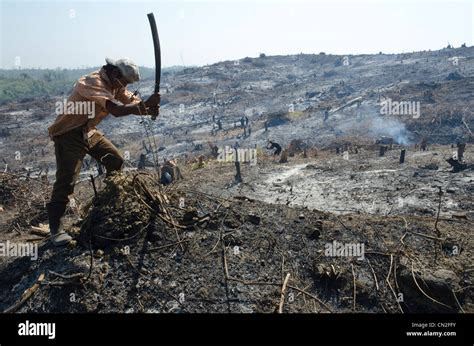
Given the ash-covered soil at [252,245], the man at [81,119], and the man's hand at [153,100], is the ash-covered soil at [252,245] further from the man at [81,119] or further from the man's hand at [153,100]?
the man's hand at [153,100]

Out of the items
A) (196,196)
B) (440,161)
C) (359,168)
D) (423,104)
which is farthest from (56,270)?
(423,104)

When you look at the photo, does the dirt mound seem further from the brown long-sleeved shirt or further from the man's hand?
the man's hand

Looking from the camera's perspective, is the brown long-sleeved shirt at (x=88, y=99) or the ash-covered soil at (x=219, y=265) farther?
the brown long-sleeved shirt at (x=88, y=99)

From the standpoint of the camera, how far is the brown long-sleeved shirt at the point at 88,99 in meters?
3.47

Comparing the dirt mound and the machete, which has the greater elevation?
the machete

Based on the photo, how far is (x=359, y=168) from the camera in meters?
11.3

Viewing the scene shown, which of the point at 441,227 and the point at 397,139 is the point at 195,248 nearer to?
the point at 441,227

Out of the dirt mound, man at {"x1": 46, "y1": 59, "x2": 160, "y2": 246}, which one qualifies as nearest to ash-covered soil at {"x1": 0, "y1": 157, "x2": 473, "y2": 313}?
the dirt mound

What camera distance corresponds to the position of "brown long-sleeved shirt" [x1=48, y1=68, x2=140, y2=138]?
11.4 ft

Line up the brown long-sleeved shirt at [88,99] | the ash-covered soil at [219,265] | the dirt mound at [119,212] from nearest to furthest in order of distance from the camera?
1. the ash-covered soil at [219,265]
2. the brown long-sleeved shirt at [88,99]
3. the dirt mound at [119,212]

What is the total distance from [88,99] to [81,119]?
202 mm

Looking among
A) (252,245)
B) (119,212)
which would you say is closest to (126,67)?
(119,212)

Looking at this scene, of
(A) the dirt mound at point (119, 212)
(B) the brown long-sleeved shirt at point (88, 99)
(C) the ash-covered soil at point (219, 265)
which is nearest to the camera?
(C) the ash-covered soil at point (219, 265)

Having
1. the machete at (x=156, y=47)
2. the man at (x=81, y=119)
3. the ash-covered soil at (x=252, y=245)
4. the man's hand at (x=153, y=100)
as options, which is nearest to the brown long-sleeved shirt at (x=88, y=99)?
the man at (x=81, y=119)
